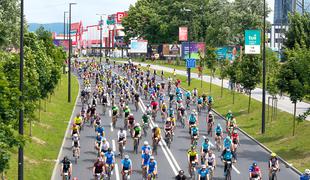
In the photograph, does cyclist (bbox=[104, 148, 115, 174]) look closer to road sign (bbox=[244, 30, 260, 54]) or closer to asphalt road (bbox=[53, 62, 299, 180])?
asphalt road (bbox=[53, 62, 299, 180])

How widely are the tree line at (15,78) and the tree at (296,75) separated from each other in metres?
12.6

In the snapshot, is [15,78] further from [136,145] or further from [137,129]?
[136,145]

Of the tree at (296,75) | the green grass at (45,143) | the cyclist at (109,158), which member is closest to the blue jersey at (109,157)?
the cyclist at (109,158)

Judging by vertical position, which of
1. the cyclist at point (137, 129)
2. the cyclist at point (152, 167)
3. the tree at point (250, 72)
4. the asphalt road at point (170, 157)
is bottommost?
the asphalt road at point (170, 157)

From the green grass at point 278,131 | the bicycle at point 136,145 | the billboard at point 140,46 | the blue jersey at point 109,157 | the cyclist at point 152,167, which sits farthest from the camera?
the billboard at point 140,46

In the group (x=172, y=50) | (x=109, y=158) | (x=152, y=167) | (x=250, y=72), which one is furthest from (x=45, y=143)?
(x=172, y=50)

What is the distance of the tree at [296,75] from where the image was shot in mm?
30828

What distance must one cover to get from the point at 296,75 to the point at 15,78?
16876 mm

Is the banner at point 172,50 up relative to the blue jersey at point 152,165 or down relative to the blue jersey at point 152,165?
up

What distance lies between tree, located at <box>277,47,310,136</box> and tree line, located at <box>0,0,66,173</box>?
1260 centimetres

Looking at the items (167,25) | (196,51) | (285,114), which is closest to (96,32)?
(167,25)

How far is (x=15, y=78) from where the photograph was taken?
2253 cm

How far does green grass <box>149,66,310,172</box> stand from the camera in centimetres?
3022

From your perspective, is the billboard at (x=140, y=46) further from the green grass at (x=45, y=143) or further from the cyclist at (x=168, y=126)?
the cyclist at (x=168, y=126)
